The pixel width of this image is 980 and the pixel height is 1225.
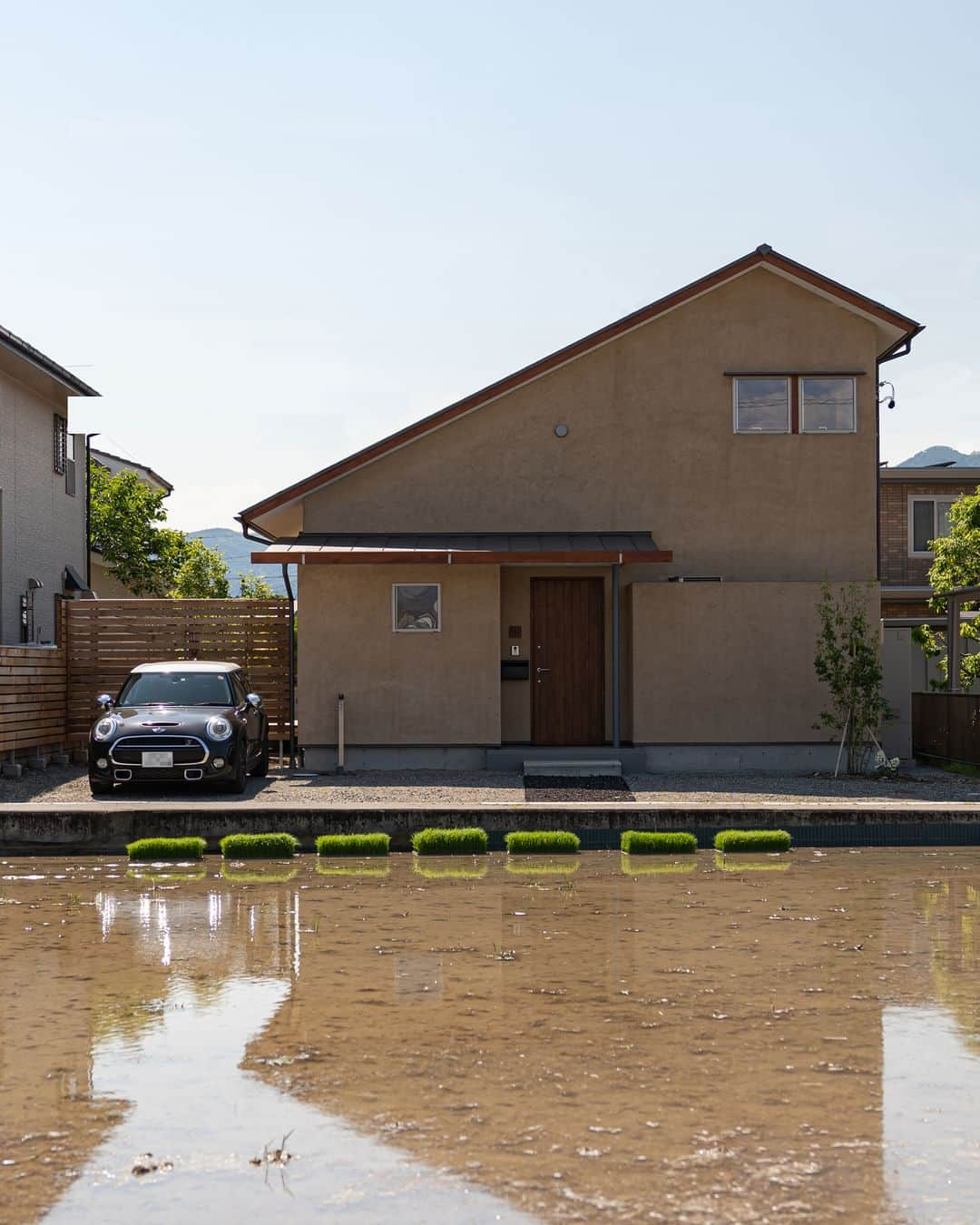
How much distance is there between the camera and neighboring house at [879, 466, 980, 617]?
3647 centimetres

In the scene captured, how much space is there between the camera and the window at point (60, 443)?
2636 centimetres

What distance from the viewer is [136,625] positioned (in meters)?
21.5

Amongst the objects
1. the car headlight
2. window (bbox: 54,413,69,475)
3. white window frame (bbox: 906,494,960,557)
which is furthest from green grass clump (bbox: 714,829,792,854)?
white window frame (bbox: 906,494,960,557)

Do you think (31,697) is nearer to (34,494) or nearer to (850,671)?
(34,494)

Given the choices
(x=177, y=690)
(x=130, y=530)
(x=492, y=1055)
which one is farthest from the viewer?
A: (x=130, y=530)

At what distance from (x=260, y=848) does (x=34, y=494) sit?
13807mm

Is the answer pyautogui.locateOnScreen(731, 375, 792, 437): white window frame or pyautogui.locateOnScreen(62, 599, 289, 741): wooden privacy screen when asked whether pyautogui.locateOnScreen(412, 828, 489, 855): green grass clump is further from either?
pyautogui.locateOnScreen(731, 375, 792, 437): white window frame

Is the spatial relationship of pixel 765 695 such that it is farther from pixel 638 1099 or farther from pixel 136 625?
pixel 638 1099

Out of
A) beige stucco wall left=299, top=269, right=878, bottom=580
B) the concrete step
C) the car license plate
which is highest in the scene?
beige stucco wall left=299, top=269, right=878, bottom=580

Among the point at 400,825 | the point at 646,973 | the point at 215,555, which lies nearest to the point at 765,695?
the point at 400,825

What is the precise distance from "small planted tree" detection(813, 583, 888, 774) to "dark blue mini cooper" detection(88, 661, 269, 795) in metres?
7.55

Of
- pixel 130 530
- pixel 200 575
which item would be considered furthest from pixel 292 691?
pixel 200 575

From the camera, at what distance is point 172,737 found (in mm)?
16672

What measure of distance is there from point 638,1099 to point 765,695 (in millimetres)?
14794
